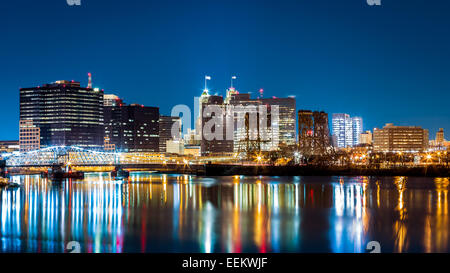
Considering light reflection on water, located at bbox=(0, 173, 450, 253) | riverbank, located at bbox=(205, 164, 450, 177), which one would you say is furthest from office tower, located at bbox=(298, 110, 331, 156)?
light reflection on water, located at bbox=(0, 173, 450, 253)

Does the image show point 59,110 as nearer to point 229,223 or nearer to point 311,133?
point 311,133

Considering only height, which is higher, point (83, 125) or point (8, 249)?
point (83, 125)

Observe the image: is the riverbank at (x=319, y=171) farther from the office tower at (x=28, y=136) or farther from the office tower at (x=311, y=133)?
the office tower at (x=28, y=136)

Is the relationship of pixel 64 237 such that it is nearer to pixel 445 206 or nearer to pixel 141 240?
pixel 141 240

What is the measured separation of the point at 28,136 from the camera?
17350cm

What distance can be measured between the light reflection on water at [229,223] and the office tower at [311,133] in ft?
233

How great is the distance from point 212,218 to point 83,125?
150 metres

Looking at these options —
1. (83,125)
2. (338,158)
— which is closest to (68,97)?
(83,125)

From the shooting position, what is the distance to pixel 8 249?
79.9 ft

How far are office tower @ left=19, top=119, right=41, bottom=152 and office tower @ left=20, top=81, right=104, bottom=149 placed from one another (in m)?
1.06

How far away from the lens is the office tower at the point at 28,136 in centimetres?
17238

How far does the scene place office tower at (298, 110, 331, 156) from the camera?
12156 centimetres

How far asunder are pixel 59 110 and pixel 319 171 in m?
107

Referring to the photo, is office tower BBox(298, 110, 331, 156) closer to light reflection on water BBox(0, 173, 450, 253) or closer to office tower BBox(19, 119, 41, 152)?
light reflection on water BBox(0, 173, 450, 253)
